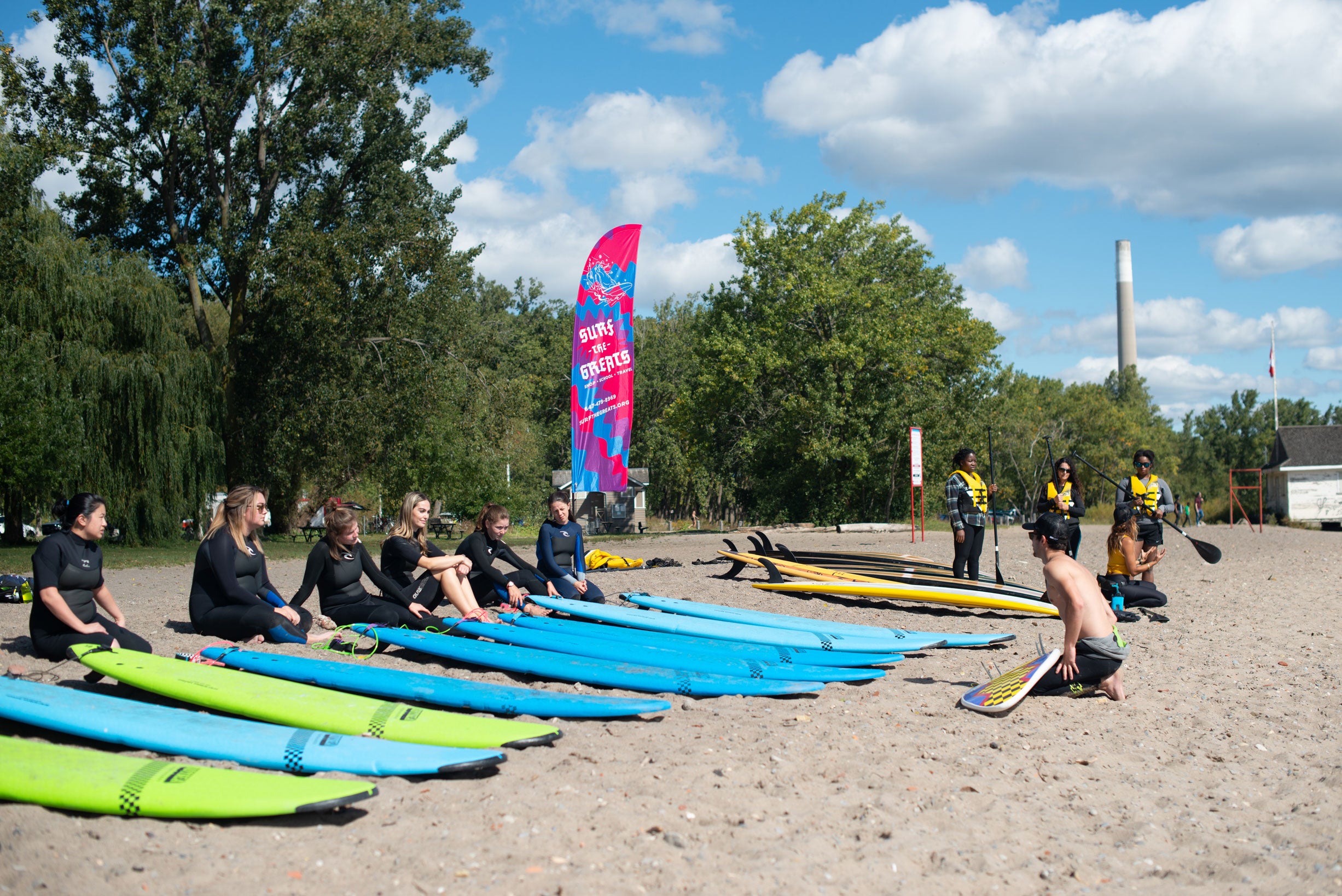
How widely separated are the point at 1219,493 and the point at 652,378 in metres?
41.2

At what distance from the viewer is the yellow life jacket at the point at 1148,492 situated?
9.98m

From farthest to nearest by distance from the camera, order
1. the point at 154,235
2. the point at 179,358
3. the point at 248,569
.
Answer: the point at 154,235 < the point at 179,358 < the point at 248,569

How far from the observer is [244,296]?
25328 mm

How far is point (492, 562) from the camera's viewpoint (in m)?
8.67

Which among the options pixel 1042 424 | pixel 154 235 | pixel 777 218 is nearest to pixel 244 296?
pixel 154 235

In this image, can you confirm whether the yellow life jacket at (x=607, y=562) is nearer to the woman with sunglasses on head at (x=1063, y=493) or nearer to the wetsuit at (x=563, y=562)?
the wetsuit at (x=563, y=562)

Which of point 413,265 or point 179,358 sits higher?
point 413,265

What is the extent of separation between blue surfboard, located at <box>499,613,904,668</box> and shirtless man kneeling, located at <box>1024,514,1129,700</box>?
1.40 m

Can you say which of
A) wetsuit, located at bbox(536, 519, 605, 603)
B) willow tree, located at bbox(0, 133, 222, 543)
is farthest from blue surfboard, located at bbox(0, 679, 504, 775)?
willow tree, located at bbox(0, 133, 222, 543)

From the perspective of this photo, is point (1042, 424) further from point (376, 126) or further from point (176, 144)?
point (176, 144)

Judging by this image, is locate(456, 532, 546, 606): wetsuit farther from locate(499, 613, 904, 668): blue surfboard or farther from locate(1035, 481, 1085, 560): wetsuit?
locate(1035, 481, 1085, 560): wetsuit

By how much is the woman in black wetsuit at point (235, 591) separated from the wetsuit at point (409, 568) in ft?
3.08

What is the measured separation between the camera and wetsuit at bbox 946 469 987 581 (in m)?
10.2

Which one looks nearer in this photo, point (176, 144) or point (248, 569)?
point (248, 569)
